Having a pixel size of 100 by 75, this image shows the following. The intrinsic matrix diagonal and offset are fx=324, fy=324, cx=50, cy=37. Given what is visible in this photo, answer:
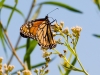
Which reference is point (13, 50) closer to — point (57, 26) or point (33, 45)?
point (33, 45)

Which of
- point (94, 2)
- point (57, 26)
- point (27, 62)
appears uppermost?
point (94, 2)

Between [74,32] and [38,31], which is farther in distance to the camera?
[38,31]

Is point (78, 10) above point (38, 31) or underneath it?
above

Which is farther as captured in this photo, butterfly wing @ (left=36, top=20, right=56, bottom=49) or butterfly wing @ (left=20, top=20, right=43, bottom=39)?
butterfly wing @ (left=20, top=20, right=43, bottom=39)

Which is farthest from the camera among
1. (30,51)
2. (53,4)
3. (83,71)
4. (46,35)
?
(53,4)

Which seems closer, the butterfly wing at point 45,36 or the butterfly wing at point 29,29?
the butterfly wing at point 45,36

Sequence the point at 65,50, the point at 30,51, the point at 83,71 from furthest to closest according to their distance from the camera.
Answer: the point at 30,51, the point at 65,50, the point at 83,71

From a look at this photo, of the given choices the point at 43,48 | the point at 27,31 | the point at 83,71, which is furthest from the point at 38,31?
the point at 83,71

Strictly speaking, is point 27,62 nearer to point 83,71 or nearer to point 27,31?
point 27,31
